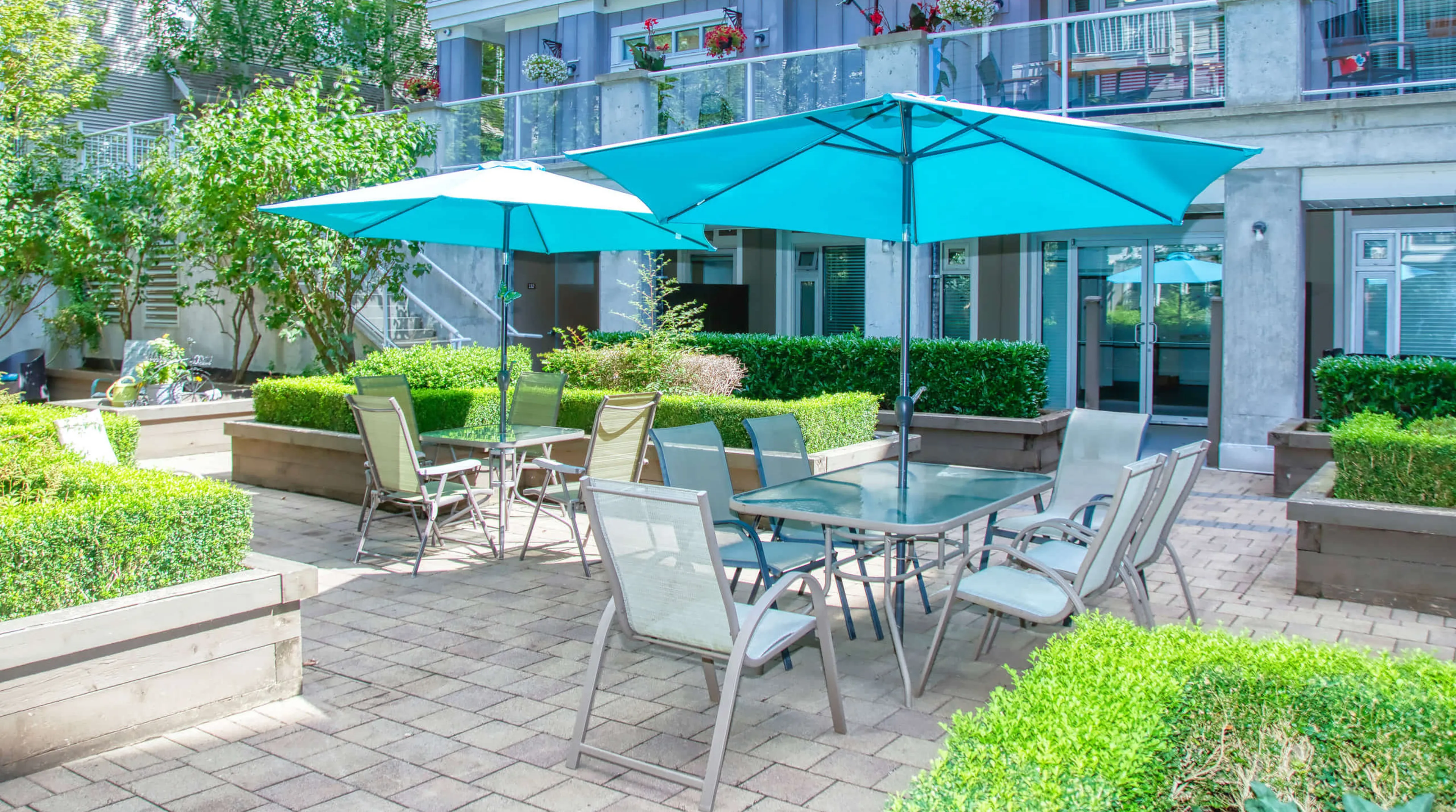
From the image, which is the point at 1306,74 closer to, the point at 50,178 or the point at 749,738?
the point at 749,738

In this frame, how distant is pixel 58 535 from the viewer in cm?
386

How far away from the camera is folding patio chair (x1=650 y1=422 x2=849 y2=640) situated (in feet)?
15.8

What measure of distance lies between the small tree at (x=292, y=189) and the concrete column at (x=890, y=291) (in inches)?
211

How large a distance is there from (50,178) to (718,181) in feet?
52.0

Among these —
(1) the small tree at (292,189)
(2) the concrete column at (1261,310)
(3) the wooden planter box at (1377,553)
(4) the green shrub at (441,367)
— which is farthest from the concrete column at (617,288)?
(3) the wooden planter box at (1377,553)

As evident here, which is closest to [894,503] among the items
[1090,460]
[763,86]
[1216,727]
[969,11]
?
[1090,460]

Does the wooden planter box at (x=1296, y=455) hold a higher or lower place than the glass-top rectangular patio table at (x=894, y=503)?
lower

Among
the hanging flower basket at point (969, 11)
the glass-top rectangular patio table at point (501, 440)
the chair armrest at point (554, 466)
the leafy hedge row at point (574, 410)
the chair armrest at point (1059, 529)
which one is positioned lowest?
the chair armrest at point (1059, 529)

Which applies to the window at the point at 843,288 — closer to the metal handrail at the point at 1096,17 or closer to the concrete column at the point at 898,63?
the concrete column at the point at 898,63

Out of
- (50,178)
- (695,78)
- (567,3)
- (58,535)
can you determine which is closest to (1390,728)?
(58,535)

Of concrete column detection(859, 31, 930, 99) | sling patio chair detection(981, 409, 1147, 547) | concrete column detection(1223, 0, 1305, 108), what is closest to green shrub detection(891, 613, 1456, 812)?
sling patio chair detection(981, 409, 1147, 547)

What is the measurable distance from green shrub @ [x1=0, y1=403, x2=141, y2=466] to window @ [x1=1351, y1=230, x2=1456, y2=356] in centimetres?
1184

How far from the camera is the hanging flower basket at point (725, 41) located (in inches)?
580

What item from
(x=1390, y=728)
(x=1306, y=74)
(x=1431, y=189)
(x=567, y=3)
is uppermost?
(x=567, y=3)
